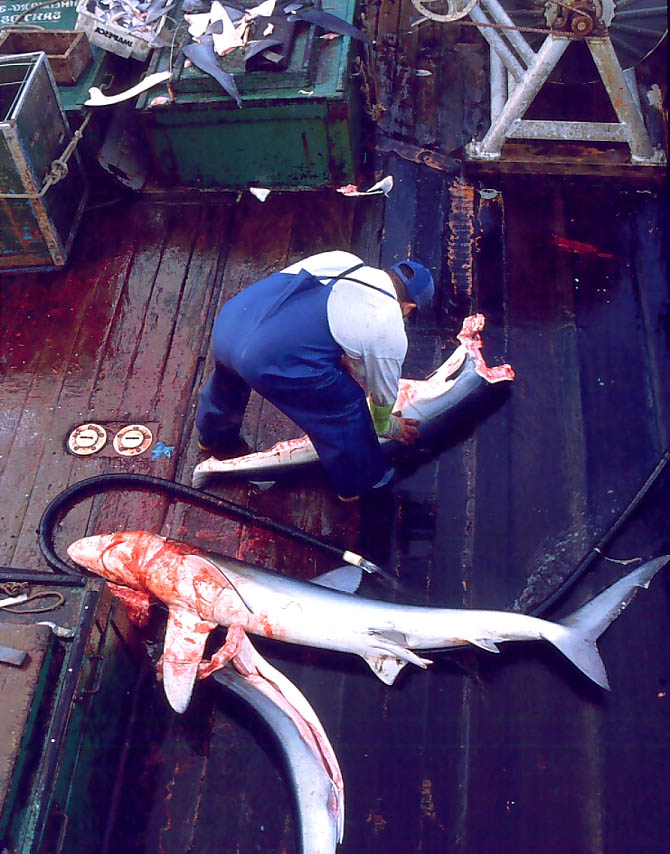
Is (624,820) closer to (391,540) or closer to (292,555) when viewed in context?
(391,540)

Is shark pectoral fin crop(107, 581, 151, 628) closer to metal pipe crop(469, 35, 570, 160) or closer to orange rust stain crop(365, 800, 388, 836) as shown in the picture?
orange rust stain crop(365, 800, 388, 836)

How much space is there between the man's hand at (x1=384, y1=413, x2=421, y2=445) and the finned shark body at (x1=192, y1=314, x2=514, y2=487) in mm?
29

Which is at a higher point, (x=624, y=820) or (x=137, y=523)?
(x=137, y=523)

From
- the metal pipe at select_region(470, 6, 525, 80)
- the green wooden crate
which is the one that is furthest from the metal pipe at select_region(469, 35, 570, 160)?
the green wooden crate

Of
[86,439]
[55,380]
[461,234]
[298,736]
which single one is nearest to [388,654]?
[298,736]

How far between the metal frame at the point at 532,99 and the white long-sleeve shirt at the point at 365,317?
271 centimetres

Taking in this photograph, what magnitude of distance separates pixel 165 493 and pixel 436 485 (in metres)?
1.45

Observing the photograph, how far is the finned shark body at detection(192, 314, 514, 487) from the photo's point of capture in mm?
3863

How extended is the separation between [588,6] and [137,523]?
163 inches

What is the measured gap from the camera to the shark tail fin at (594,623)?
317 centimetres

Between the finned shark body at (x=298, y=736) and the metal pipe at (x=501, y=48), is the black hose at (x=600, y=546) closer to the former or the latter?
the finned shark body at (x=298, y=736)

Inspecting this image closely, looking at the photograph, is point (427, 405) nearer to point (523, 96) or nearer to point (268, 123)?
point (268, 123)

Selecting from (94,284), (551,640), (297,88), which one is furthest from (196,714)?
(297,88)

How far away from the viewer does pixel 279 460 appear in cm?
386
